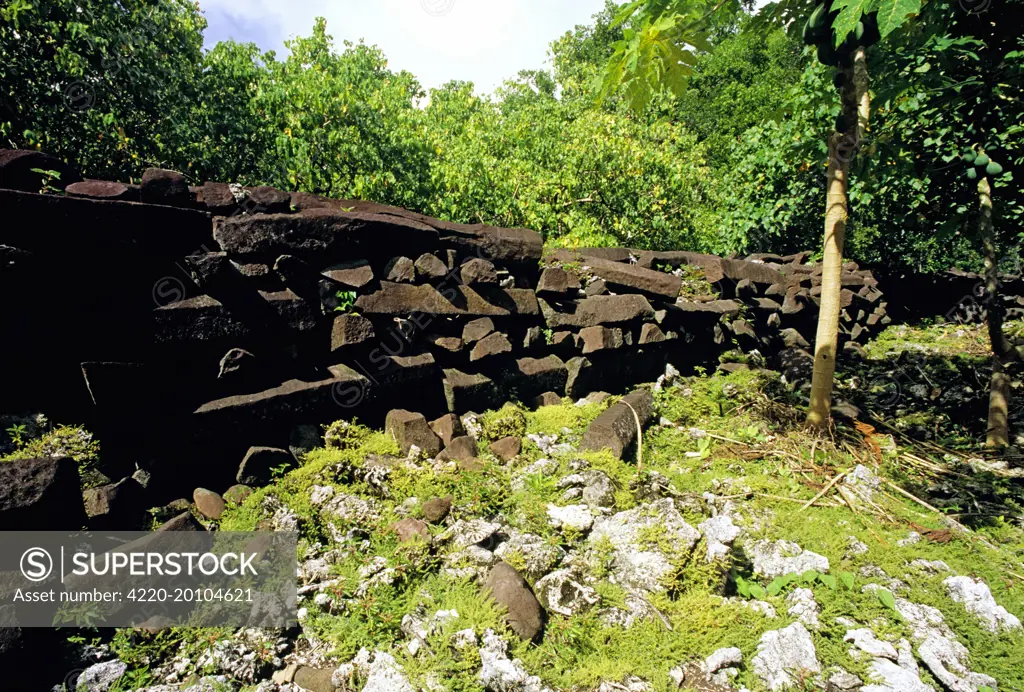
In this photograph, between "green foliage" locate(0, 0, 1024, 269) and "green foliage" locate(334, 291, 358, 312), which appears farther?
"green foliage" locate(0, 0, 1024, 269)

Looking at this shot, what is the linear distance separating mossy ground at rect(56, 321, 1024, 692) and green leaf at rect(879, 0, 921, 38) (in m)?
2.84

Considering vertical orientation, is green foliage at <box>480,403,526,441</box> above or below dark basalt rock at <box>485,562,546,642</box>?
above

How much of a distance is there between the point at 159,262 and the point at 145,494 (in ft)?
4.66

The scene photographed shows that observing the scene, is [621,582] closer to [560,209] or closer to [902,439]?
[902,439]

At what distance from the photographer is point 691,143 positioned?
19562 mm

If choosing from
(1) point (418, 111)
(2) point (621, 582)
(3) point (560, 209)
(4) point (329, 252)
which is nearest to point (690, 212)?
(3) point (560, 209)

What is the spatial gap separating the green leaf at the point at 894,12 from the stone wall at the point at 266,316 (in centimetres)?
312

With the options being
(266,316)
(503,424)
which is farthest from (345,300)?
(503,424)

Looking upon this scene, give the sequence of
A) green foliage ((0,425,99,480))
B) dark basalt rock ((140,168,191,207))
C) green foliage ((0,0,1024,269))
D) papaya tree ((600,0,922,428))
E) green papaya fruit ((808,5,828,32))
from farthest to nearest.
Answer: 1. green foliage ((0,0,1024,269))
2. papaya tree ((600,0,922,428))
3. green papaya fruit ((808,5,828,32))
4. dark basalt rock ((140,168,191,207))
5. green foliage ((0,425,99,480))

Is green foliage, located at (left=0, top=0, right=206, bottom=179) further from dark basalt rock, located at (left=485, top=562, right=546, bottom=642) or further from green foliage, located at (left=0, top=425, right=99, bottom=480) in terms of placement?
dark basalt rock, located at (left=485, top=562, right=546, bottom=642)

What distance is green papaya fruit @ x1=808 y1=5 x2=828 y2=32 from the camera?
3.86m

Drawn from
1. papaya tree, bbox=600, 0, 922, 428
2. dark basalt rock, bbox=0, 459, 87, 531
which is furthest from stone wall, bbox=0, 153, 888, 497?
papaya tree, bbox=600, 0, 922, 428

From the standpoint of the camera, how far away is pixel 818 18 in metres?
3.88

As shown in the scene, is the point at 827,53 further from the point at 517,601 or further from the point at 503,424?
the point at 517,601
